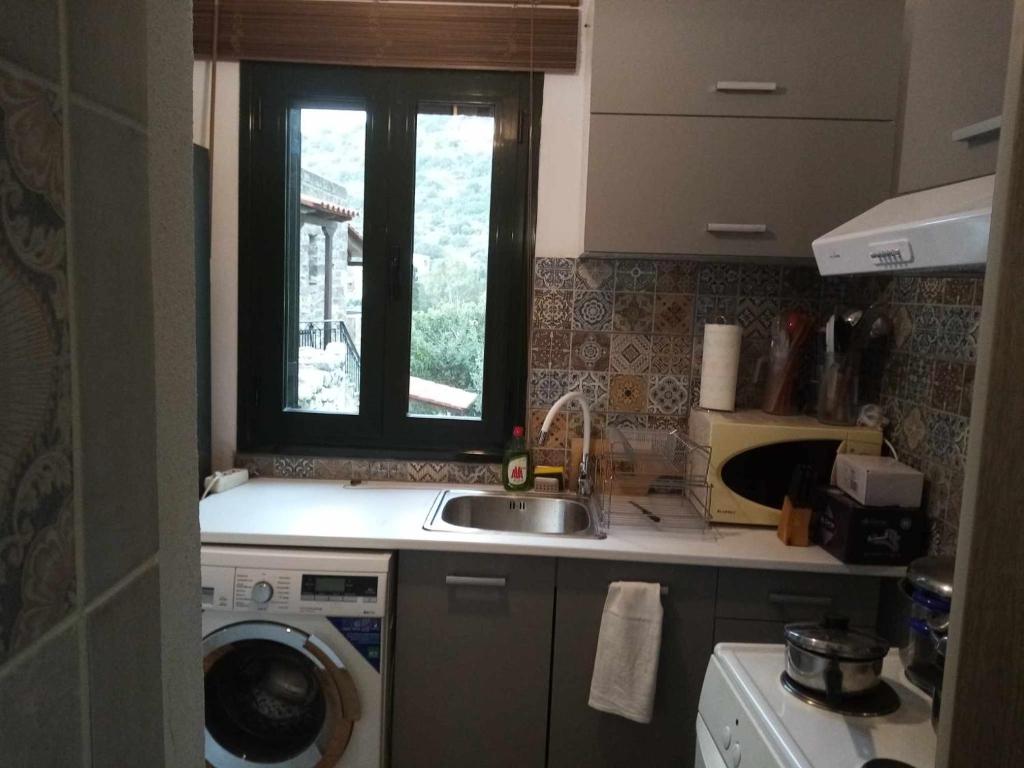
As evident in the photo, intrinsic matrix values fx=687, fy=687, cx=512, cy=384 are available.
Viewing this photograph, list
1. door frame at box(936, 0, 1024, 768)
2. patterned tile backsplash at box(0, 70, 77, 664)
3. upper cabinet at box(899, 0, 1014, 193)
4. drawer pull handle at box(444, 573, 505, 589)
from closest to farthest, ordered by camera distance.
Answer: patterned tile backsplash at box(0, 70, 77, 664) < door frame at box(936, 0, 1024, 768) < upper cabinet at box(899, 0, 1014, 193) < drawer pull handle at box(444, 573, 505, 589)

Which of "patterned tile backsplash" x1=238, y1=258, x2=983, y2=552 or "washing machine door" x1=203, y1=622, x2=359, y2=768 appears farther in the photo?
"patterned tile backsplash" x1=238, y1=258, x2=983, y2=552

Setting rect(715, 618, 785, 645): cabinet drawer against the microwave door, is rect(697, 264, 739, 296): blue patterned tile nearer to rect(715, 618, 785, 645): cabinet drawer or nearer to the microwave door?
the microwave door

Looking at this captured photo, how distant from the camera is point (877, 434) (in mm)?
1956

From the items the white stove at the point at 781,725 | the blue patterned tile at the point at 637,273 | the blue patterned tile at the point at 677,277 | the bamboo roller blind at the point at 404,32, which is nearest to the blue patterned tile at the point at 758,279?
the blue patterned tile at the point at 677,277

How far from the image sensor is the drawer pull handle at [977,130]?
1.18 metres

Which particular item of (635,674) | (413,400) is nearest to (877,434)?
(635,674)

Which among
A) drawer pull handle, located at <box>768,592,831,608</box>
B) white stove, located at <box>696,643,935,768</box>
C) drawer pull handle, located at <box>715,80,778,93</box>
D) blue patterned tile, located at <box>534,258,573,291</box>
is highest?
drawer pull handle, located at <box>715,80,778,93</box>

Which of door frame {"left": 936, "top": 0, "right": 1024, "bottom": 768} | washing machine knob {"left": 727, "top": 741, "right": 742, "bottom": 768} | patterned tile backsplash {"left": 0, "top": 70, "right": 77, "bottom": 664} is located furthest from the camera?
washing machine knob {"left": 727, "top": 741, "right": 742, "bottom": 768}

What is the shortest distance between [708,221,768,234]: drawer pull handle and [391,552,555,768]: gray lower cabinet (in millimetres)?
1015

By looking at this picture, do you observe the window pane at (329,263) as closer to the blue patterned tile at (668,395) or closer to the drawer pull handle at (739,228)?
the blue patterned tile at (668,395)

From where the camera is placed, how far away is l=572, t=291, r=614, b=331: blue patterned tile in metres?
2.29

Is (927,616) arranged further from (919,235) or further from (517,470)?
(517,470)

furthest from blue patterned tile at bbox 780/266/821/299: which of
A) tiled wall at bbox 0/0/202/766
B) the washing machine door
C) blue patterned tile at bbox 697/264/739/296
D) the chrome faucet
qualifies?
tiled wall at bbox 0/0/202/766

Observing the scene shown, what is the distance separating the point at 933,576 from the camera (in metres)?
1.15
